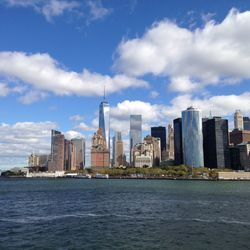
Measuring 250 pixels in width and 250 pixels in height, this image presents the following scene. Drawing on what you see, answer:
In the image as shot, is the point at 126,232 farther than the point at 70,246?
Yes

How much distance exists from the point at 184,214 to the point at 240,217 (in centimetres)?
884

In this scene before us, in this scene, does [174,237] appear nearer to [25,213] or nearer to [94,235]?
[94,235]

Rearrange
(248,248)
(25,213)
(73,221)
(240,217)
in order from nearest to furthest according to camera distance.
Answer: (248,248) → (73,221) → (240,217) → (25,213)

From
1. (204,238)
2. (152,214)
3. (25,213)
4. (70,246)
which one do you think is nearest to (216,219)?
(152,214)

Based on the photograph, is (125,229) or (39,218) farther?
(39,218)

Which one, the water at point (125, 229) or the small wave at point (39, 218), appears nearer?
the water at point (125, 229)

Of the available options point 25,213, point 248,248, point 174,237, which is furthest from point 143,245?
point 25,213

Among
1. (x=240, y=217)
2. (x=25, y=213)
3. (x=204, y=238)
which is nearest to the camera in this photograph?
(x=204, y=238)

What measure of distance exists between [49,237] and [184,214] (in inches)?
1058

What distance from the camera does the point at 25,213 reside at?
66812mm

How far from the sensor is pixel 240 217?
61656mm

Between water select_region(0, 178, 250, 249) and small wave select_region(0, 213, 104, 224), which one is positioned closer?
water select_region(0, 178, 250, 249)

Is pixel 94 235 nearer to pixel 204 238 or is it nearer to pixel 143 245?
pixel 143 245

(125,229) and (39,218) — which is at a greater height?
(39,218)
